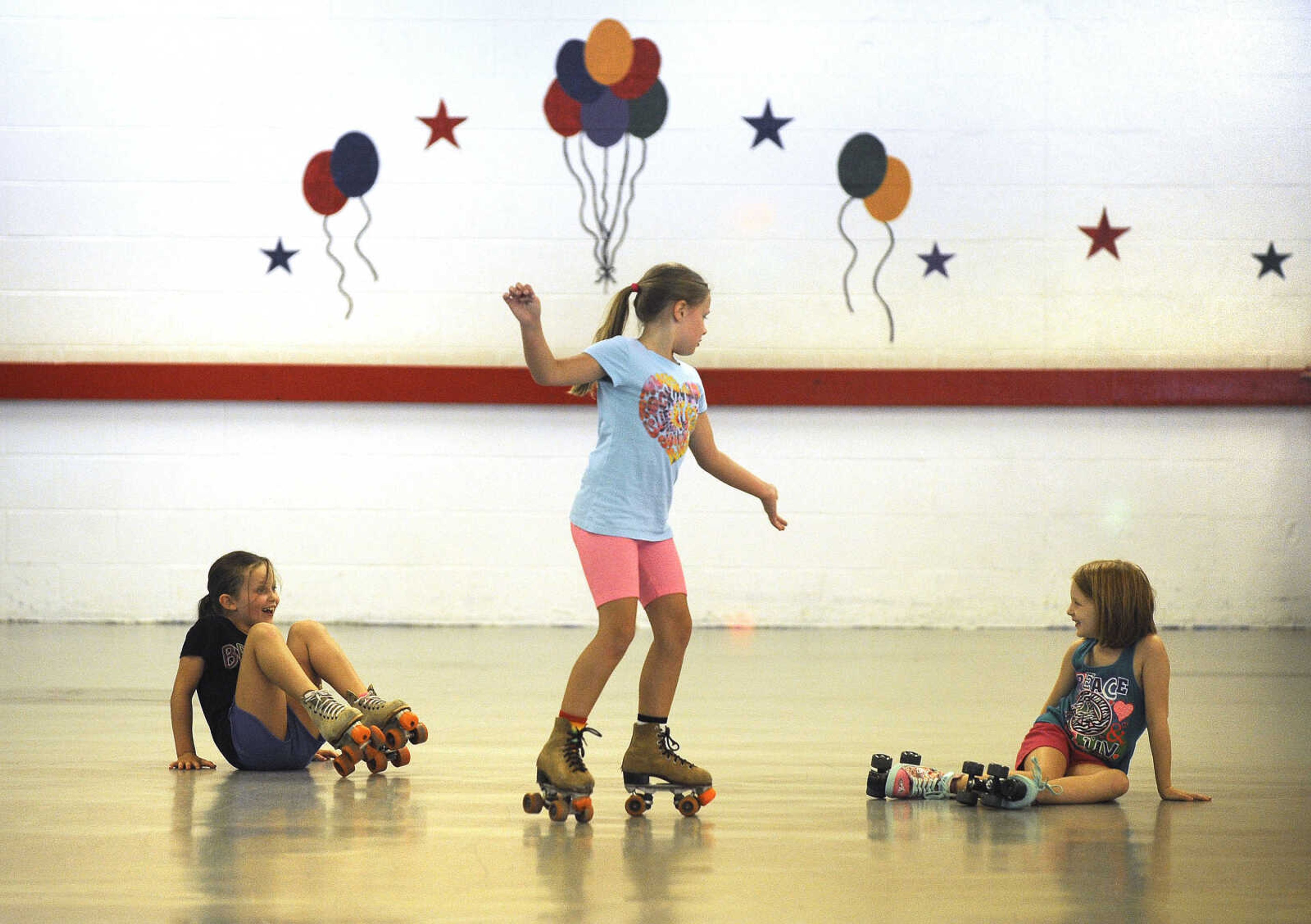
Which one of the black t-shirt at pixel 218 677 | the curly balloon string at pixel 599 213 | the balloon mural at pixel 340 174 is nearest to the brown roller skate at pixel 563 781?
the black t-shirt at pixel 218 677

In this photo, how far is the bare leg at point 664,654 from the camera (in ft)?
Result: 8.55

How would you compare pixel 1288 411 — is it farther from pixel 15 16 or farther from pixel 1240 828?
pixel 15 16

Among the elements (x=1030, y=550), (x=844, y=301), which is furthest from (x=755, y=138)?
(x=1030, y=550)

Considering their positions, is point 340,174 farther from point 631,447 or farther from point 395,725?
point 631,447

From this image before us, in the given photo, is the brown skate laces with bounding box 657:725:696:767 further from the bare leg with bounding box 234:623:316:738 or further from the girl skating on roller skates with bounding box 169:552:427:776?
the bare leg with bounding box 234:623:316:738

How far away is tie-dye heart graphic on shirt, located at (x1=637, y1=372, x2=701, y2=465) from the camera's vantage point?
2619mm

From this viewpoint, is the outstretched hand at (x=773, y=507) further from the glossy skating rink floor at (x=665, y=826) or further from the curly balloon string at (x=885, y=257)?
the curly balloon string at (x=885, y=257)

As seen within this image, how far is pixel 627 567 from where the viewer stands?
8.43 ft

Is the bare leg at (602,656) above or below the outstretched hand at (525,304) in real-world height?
below

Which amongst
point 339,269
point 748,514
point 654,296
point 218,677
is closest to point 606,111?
point 339,269

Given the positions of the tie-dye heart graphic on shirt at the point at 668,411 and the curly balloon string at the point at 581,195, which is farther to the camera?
the curly balloon string at the point at 581,195

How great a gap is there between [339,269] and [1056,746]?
4434 millimetres

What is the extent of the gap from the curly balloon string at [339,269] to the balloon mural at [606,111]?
1.17 metres

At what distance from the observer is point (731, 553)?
6242mm
